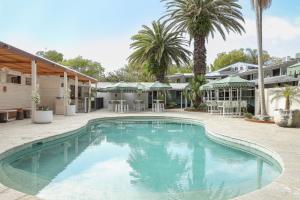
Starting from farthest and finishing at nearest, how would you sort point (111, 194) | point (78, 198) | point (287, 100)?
point (287, 100) < point (111, 194) < point (78, 198)

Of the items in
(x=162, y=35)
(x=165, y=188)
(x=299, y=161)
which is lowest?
(x=165, y=188)

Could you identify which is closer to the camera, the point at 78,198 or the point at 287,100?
the point at 78,198

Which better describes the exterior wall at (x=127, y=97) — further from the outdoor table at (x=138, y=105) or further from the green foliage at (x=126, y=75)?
the green foliage at (x=126, y=75)

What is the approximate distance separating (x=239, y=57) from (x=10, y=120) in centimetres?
5112

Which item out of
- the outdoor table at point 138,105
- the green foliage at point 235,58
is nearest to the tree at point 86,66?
the green foliage at point 235,58

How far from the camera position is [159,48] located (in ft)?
93.7

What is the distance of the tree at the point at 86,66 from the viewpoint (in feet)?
174

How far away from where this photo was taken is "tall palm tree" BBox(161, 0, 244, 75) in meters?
23.5

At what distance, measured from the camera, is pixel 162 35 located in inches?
1138

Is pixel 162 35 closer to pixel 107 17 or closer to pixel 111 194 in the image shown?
pixel 107 17

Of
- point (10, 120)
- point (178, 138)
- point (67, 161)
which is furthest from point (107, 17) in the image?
point (67, 161)

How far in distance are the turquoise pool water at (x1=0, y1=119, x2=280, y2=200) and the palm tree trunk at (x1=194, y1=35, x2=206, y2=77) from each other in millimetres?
14521

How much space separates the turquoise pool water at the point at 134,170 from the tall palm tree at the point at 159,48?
715 inches

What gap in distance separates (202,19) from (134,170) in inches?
739
